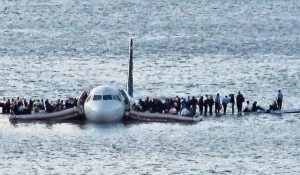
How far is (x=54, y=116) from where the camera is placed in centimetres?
11056

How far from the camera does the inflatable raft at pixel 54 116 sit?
4336 inches

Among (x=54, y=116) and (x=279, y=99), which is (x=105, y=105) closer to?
(x=54, y=116)

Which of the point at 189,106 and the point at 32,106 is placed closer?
the point at 32,106

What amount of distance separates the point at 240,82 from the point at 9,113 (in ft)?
110

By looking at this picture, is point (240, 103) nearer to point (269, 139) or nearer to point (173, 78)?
point (269, 139)

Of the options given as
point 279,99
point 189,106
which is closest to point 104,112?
point 189,106

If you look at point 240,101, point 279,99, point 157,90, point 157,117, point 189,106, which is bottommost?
point 157,117

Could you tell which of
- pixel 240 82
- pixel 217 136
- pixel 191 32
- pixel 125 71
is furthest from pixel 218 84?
pixel 191 32

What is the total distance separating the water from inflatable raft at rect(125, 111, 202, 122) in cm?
144

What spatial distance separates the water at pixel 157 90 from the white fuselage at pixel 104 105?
0.85 m

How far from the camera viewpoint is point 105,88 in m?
111

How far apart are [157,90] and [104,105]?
25930mm

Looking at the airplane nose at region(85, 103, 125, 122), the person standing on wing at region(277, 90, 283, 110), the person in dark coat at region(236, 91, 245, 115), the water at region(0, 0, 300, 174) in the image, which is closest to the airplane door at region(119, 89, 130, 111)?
the airplane nose at region(85, 103, 125, 122)

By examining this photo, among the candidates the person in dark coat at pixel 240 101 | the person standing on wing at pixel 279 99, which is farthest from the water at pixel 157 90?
the person standing on wing at pixel 279 99
